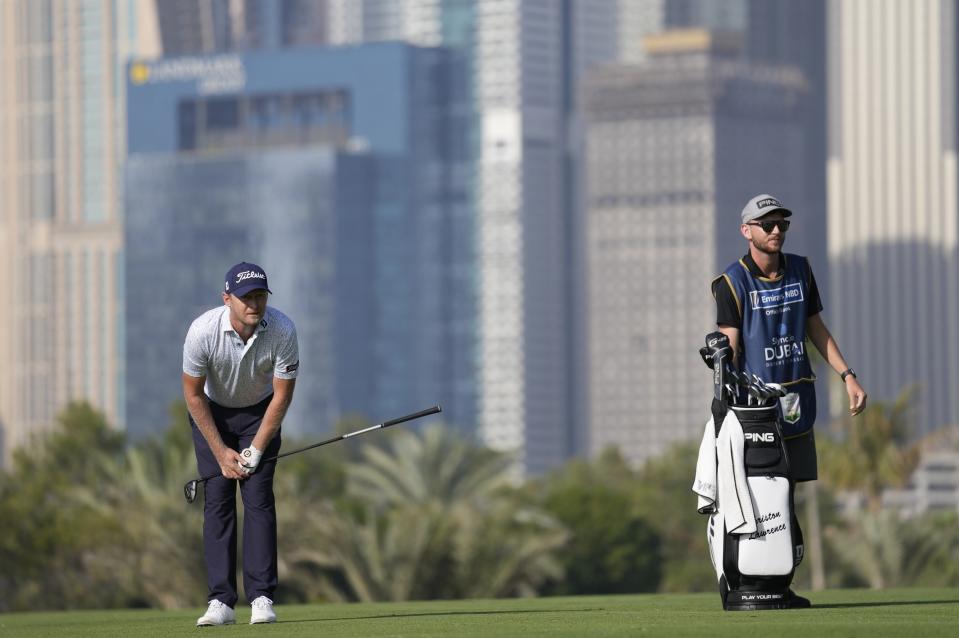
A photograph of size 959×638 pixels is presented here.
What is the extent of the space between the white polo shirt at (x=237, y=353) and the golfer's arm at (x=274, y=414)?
6 centimetres

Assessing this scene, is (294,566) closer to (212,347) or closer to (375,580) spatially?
(375,580)

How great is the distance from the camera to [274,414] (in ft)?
55.1

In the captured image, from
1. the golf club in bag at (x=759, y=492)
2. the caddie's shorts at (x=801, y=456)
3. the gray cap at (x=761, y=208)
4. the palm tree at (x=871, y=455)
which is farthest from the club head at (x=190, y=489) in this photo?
the palm tree at (x=871, y=455)

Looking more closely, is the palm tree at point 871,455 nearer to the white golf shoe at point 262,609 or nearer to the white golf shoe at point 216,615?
the white golf shoe at point 262,609

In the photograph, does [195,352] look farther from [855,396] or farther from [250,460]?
[855,396]

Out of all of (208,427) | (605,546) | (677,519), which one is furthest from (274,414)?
(677,519)

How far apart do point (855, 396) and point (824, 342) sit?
0.47m

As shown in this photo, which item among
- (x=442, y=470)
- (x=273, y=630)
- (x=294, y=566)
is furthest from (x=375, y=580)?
(x=273, y=630)

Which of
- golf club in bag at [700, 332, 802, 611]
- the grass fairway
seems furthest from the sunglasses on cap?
the grass fairway

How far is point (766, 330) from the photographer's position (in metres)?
16.4

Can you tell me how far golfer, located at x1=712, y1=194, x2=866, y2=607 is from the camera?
1638 cm

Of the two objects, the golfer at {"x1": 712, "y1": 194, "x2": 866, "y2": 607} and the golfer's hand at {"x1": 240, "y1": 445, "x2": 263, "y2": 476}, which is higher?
the golfer at {"x1": 712, "y1": 194, "x2": 866, "y2": 607}

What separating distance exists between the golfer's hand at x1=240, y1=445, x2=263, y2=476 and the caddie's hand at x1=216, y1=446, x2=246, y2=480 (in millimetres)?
20

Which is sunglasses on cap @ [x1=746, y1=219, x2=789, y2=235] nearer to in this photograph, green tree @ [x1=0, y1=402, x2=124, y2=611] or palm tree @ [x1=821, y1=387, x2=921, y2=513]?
green tree @ [x1=0, y1=402, x2=124, y2=611]
